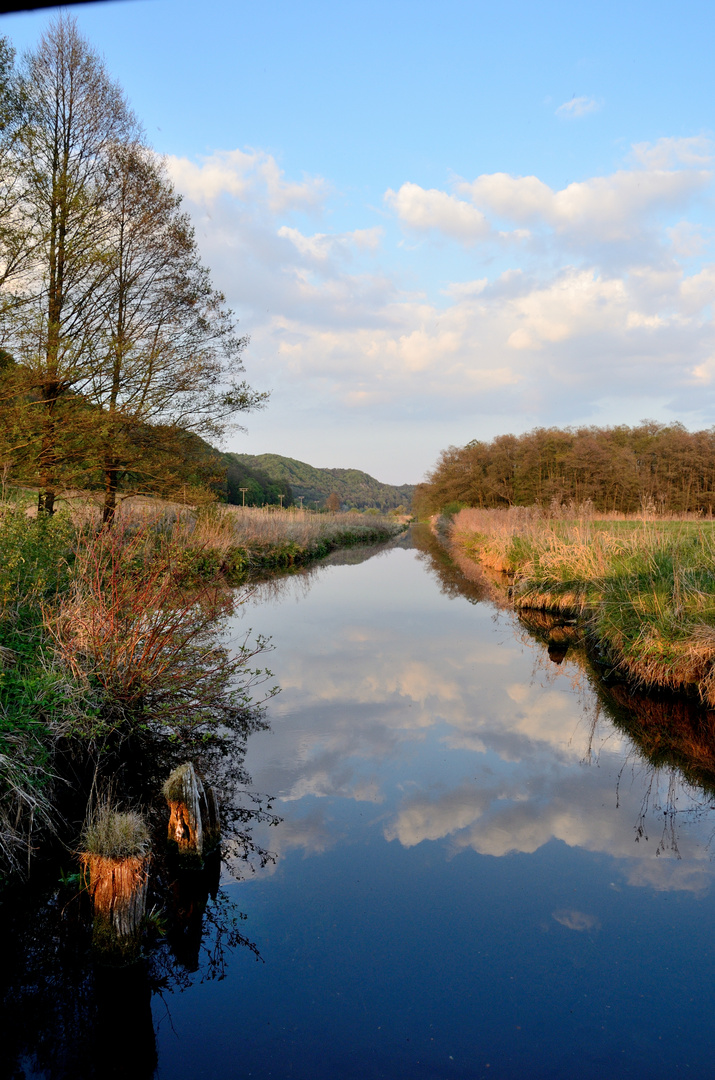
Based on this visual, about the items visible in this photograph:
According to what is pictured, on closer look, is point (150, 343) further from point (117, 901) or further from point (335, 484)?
point (335, 484)

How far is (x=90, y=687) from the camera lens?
15.4 feet

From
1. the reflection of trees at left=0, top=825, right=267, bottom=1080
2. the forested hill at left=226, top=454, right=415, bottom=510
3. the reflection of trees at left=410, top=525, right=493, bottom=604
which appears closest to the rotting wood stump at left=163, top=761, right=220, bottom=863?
the reflection of trees at left=0, top=825, right=267, bottom=1080

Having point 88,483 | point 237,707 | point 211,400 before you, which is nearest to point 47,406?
point 88,483

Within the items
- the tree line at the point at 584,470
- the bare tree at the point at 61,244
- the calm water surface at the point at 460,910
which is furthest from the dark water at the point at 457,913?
the tree line at the point at 584,470

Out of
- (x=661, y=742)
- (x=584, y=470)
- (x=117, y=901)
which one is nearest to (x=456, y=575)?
(x=661, y=742)

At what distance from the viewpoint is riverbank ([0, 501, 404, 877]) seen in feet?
12.7

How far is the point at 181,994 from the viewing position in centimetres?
286

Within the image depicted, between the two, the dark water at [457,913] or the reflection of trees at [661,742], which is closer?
the dark water at [457,913]

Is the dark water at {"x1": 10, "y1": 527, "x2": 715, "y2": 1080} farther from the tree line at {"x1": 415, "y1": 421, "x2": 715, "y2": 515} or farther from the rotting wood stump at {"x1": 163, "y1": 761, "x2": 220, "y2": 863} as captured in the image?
the tree line at {"x1": 415, "y1": 421, "x2": 715, "y2": 515}

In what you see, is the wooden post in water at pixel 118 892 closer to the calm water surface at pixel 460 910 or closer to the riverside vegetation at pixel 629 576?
the calm water surface at pixel 460 910

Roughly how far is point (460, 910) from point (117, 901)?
182 cm

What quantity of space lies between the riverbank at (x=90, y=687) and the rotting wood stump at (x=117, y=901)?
72 cm

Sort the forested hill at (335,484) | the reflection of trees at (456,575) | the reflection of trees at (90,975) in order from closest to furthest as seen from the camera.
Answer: the reflection of trees at (90,975) → the reflection of trees at (456,575) → the forested hill at (335,484)

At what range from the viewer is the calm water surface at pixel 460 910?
259 cm
